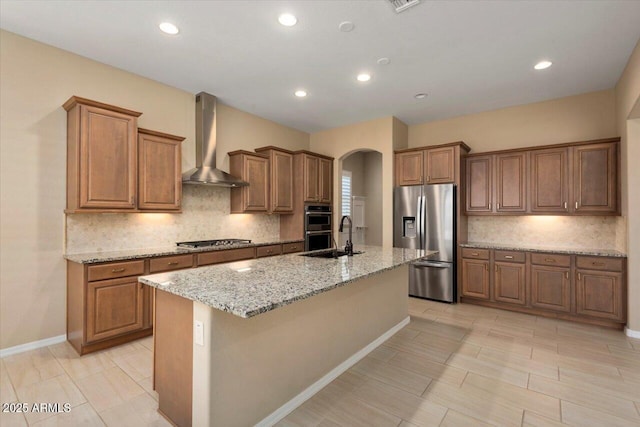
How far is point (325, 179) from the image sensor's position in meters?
5.76

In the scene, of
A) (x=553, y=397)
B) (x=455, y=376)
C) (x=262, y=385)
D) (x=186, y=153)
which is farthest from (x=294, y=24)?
(x=553, y=397)

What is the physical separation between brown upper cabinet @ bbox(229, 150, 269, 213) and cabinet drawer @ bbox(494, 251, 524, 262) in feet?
11.6

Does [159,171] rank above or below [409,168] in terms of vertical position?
below

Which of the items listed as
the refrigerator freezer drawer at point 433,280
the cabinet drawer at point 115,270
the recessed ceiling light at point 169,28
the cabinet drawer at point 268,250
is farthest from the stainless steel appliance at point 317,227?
the recessed ceiling light at point 169,28

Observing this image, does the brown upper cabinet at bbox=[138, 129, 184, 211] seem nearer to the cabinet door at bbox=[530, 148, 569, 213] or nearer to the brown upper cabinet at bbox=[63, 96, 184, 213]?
the brown upper cabinet at bbox=[63, 96, 184, 213]

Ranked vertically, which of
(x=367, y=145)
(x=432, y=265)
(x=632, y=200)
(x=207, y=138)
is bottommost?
(x=432, y=265)

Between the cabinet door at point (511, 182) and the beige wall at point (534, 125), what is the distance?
1.43 feet

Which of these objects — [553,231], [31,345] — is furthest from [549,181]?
[31,345]

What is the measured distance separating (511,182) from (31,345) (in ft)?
19.9

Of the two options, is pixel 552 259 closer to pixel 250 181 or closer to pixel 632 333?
pixel 632 333

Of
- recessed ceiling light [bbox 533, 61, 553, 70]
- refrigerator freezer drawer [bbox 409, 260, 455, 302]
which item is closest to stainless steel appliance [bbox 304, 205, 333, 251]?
refrigerator freezer drawer [bbox 409, 260, 455, 302]

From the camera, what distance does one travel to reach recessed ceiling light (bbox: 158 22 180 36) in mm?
2723

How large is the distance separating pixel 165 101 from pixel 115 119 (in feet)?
3.18

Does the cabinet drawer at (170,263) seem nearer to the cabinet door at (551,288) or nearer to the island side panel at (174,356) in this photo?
the island side panel at (174,356)
